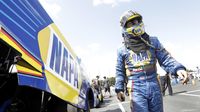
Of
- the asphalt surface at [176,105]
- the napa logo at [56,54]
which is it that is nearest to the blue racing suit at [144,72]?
the napa logo at [56,54]

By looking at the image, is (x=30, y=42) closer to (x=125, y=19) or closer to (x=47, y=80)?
(x=47, y=80)

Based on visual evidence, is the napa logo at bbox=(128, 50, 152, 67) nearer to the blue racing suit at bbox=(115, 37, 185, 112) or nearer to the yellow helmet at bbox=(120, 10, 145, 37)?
the blue racing suit at bbox=(115, 37, 185, 112)

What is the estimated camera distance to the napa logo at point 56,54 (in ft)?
14.0

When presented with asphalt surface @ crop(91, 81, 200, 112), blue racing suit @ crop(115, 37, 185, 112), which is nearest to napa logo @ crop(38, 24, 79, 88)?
blue racing suit @ crop(115, 37, 185, 112)

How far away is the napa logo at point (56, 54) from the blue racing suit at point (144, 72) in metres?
0.94

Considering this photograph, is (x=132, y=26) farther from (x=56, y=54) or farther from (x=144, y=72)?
(x=56, y=54)

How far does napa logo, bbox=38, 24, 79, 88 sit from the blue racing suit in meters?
0.94

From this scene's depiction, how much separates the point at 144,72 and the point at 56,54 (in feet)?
4.91

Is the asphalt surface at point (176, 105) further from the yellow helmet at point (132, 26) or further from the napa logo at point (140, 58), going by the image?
the yellow helmet at point (132, 26)

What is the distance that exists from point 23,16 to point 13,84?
945 mm

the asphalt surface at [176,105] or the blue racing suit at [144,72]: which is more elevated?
the blue racing suit at [144,72]

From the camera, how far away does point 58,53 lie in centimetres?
496

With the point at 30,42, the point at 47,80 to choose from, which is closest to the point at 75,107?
the point at 47,80

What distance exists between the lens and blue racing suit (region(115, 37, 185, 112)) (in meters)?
3.74
